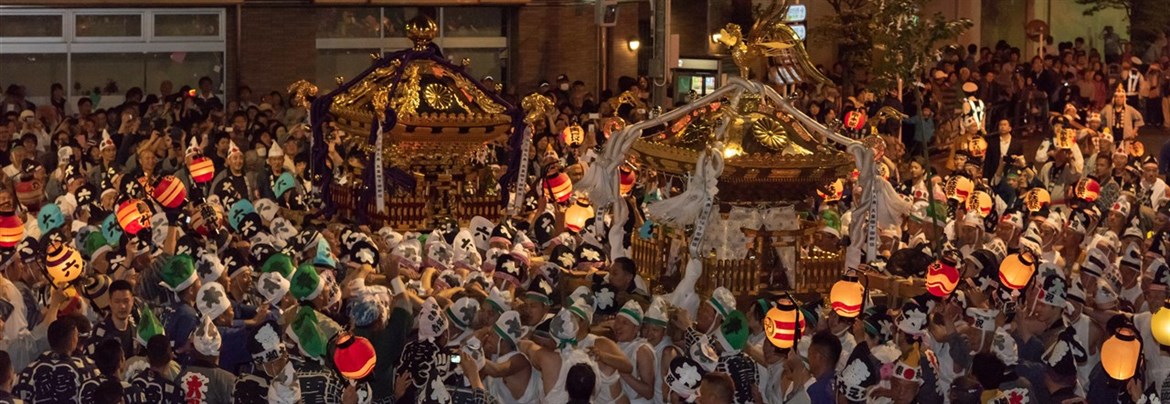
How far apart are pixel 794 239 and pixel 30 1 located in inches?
556

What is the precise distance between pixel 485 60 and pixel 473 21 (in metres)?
0.58

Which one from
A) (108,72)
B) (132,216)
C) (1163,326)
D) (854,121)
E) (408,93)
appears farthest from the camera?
(108,72)

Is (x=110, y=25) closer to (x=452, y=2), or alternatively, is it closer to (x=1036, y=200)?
(x=452, y=2)

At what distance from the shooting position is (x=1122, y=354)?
973 cm

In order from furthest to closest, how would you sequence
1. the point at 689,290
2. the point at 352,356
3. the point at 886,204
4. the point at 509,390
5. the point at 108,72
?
1. the point at 108,72
2. the point at 886,204
3. the point at 689,290
4. the point at 509,390
5. the point at 352,356

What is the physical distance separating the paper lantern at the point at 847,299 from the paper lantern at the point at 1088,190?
519 cm

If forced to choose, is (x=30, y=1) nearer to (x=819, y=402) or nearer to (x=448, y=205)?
(x=448, y=205)

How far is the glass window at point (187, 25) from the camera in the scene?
25.6 m

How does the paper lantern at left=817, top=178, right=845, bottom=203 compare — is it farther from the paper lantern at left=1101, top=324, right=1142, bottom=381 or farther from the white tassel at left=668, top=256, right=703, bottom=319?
the paper lantern at left=1101, top=324, right=1142, bottom=381

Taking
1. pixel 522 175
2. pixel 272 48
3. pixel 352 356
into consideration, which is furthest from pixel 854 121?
pixel 352 356

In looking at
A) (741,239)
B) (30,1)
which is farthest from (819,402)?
(30,1)

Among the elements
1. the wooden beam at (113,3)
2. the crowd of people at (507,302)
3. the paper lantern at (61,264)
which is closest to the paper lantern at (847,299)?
the crowd of people at (507,302)

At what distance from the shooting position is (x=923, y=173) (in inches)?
643

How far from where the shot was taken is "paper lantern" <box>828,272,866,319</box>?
1114 cm
